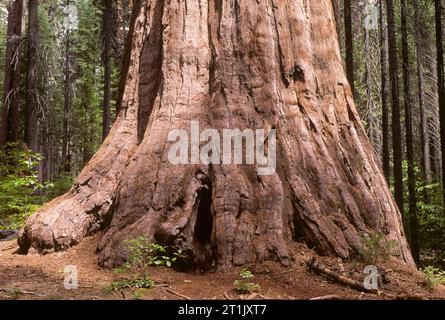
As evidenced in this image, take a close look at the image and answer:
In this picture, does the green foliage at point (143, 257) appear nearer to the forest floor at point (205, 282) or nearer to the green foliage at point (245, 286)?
the forest floor at point (205, 282)

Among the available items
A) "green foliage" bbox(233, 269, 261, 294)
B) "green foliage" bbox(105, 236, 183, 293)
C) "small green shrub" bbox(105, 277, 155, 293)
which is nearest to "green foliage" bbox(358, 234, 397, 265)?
"green foliage" bbox(233, 269, 261, 294)

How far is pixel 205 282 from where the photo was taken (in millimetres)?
4770

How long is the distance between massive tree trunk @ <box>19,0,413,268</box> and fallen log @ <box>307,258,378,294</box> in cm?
32

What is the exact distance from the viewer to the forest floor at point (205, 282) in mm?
4305

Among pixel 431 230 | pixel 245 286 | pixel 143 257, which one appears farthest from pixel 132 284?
pixel 431 230

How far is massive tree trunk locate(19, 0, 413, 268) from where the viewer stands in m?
5.37

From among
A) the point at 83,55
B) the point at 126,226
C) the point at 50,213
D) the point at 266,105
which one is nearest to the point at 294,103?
the point at 266,105

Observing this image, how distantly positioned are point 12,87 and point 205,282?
11.5 meters

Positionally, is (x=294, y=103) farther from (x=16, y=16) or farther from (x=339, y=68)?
(x=16, y=16)

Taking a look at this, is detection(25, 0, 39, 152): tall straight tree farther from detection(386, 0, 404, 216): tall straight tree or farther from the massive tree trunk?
detection(386, 0, 404, 216): tall straight tree

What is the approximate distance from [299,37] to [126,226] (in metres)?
3.85

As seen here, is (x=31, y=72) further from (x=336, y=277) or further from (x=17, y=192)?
(x=336, y=277)

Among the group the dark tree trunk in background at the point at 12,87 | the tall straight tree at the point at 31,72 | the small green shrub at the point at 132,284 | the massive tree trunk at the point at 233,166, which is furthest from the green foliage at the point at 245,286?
the tall straight tree at the point at 31,72

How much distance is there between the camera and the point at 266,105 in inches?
239
